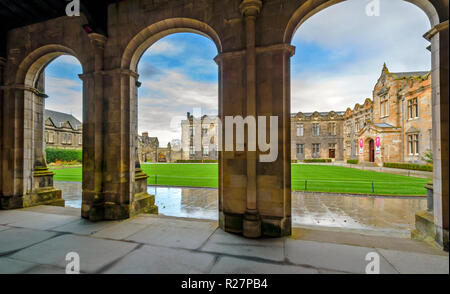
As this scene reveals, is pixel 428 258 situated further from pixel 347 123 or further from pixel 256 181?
pixel 347 123

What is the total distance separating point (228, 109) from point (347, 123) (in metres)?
44.3

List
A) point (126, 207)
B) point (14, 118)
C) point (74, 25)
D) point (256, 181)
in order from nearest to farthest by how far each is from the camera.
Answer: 1. point (256, 181)
2. point (126, 207)
3. point (74, 25)
4. point (14, 118)

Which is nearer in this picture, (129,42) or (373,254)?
(373,254)

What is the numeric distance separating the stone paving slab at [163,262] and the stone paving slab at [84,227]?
5.00ft

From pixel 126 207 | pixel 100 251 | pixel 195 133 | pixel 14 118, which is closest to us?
pixel 100 251

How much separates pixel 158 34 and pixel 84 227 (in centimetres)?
443

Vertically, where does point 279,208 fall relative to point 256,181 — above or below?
below

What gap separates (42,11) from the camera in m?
4.89

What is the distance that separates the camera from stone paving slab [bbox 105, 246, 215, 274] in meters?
2.41

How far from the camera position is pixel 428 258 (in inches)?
103

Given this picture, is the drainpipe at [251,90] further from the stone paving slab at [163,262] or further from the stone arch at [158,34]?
the stone paving slab at [163,262]

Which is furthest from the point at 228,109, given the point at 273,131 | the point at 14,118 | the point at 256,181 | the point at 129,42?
the point at 14,118

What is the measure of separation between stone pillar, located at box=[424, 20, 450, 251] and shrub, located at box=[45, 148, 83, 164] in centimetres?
4164

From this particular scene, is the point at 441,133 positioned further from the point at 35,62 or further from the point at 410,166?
the point at 410,166
